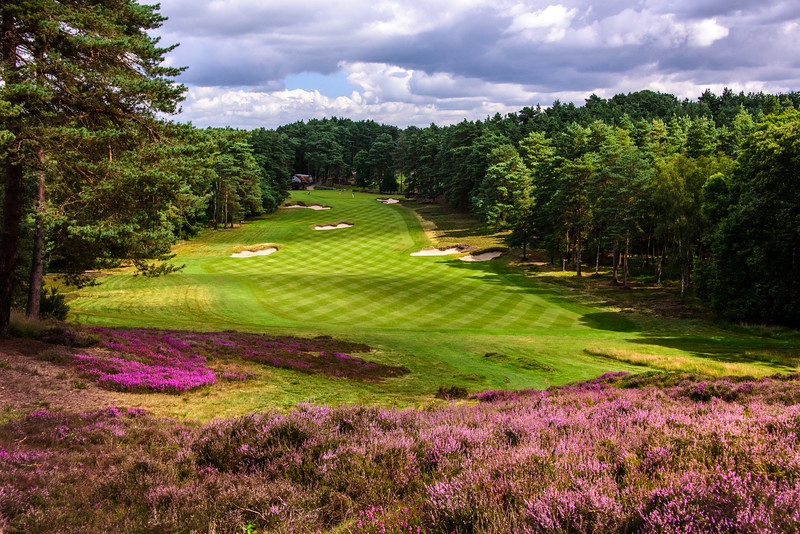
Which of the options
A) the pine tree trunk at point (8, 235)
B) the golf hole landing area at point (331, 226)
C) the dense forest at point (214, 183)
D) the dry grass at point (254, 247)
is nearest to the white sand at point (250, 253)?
the dry grass at point (254, 247)

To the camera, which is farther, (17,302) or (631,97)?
(631,97)

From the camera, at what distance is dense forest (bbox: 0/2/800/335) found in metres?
12.1

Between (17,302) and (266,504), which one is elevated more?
(266,504)

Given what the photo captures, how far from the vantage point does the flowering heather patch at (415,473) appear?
357cm

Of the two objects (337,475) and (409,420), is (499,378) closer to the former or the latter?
(409,420)

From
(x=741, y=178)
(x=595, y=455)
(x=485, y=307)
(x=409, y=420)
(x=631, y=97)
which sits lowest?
(x=485, y=307)

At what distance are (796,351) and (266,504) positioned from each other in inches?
1141

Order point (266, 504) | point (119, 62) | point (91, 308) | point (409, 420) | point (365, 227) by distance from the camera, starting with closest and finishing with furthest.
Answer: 1. point (266, 504)
2. point (409, 420)
3. point (119, 62)
4. point (91, 308)
5. point (365, 227)

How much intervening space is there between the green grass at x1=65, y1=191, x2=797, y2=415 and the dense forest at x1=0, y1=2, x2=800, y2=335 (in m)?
5.35

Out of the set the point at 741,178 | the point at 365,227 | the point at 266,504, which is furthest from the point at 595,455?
the point at 365,227

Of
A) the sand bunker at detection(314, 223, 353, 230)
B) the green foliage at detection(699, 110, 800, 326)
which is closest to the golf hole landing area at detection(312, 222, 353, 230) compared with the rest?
the sand bunker at detection(314, 223, 353, 230)

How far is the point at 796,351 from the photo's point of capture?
23.6 metres

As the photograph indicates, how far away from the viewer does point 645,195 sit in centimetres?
4672

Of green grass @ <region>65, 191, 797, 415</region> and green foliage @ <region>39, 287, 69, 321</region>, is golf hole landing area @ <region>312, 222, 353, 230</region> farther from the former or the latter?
green foliage @ <region>39, 287, 69, 321</region>
